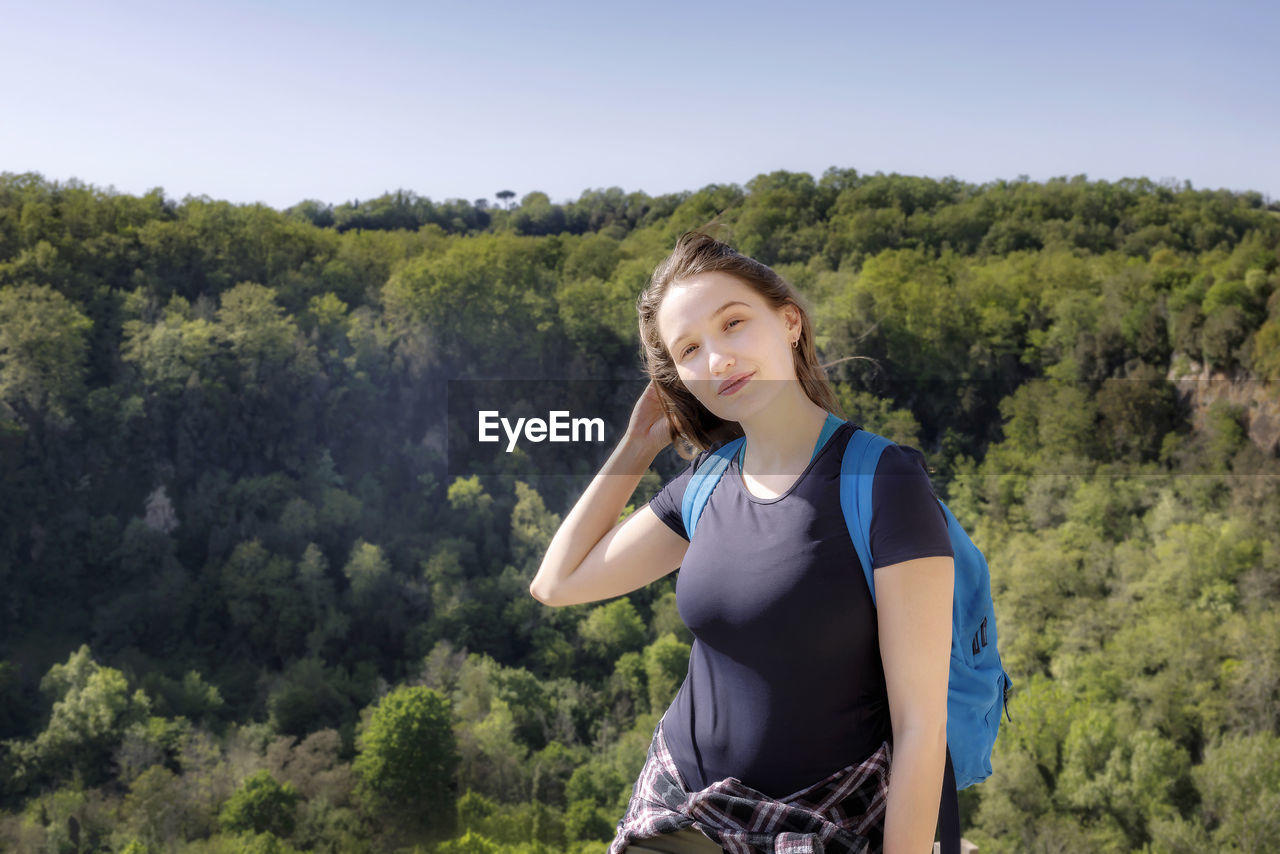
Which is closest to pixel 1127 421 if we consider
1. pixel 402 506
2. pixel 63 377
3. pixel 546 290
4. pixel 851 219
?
pixel 851 219

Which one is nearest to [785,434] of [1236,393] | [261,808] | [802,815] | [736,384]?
[736,384]

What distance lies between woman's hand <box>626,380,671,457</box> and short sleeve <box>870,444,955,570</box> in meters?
0.51

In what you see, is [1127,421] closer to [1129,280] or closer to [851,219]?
[1129,280]

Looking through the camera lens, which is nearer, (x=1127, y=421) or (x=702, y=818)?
(x=702, y=818)

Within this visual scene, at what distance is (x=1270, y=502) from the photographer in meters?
23.0

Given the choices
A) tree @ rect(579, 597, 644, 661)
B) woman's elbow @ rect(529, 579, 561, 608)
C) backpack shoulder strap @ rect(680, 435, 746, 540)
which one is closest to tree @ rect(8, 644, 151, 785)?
tree @ rect(579, 597, 644, 661)

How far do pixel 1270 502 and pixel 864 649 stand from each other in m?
26.5

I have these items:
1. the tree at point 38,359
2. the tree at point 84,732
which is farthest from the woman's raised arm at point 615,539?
the tree at point 38,359

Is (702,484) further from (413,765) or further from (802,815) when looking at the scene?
(413,765)

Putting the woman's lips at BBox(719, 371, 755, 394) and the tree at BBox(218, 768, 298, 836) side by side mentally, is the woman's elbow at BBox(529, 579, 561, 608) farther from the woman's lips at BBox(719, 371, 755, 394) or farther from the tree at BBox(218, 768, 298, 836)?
the tree at BBox(218, 768, 298, 836)

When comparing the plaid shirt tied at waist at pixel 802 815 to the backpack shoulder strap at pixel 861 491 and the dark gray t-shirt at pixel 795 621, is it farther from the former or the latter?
the backpack shoulder strap at pixel 861 491

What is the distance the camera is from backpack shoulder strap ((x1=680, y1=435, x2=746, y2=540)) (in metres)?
1.41

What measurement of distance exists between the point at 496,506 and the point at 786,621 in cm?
3009

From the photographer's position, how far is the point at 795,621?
1195 millimetres
